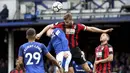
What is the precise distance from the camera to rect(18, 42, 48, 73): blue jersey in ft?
37.6

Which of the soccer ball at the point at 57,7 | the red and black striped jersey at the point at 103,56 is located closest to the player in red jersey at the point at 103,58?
the red and black striped jersey at the point at 103,56

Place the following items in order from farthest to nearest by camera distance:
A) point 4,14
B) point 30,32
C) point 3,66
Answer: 1. point 4,14
2. point 3,66
3. point 30,32

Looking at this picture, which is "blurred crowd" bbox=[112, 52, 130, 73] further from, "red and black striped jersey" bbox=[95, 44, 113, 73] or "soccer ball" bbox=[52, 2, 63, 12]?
"red and black striped jersey" bbox=[95, 44, 113, 73]

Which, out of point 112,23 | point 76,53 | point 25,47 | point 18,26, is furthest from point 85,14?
point 25,47

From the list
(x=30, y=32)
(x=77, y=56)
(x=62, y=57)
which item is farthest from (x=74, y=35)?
(x=30, y=32)

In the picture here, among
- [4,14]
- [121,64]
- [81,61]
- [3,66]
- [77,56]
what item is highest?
[77,56]

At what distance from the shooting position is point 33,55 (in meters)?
11.5

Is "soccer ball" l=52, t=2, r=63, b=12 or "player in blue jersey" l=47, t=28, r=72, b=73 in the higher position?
"soccer ball" l=52, t=2, r=63, b=12

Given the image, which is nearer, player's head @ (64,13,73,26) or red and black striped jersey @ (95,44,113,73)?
player's head @ (64,13,73,26)

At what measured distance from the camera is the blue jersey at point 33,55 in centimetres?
1145

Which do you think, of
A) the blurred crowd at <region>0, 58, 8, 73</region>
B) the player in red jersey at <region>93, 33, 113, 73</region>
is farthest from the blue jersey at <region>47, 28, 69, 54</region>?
the blurred crowd at <region>0, 58, 8, 73</region>

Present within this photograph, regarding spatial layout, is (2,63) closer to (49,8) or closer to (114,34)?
(49,8)

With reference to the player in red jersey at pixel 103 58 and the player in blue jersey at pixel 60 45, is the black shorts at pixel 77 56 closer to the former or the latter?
the player in blue jersey at pixel 60 45

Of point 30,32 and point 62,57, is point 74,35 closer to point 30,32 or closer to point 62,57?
point 62,57
